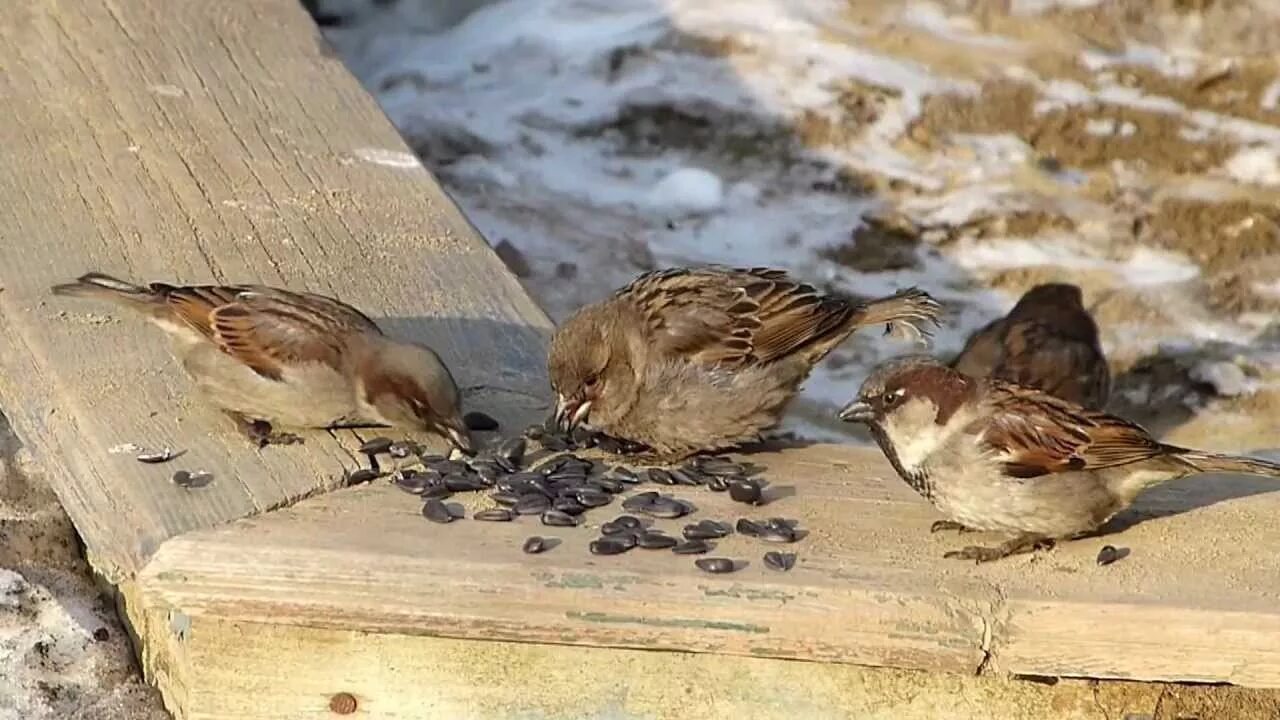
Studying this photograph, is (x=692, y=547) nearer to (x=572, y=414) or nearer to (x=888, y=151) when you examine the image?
(x=572, y=414)

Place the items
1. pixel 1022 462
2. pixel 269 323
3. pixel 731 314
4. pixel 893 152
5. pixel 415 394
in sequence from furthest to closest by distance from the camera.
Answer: pixel 893 152
pixel 731 314
pixel 269 323
pixel 415 394
pixel 1022 462

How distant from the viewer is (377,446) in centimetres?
355

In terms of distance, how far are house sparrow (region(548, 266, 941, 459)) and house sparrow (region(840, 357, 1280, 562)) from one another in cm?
54

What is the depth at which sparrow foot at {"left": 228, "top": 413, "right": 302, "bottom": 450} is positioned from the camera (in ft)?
11.6

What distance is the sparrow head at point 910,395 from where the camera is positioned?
10.9 feet

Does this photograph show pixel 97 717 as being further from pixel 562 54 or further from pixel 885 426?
pixel 562 54

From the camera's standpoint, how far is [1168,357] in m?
5.65

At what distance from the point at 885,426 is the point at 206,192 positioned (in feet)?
6.26

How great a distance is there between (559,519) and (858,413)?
585 millimetres

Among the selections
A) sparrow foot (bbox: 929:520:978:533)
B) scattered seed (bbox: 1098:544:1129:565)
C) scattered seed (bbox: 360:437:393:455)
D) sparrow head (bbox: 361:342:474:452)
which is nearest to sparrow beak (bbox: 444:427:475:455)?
sparrow head (bbox: 361:342:474:452)

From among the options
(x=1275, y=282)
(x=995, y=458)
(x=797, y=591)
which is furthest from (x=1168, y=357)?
(x=797, y=591)

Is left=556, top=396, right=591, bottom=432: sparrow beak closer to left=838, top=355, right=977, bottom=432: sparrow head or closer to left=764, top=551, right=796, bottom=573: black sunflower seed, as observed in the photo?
left=838, top=355, right=977, bottom=432: sparrow head

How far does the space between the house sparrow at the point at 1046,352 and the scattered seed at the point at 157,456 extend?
2226mm

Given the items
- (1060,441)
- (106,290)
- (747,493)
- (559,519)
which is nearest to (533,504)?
(559,519)
